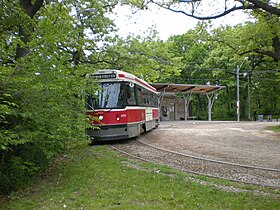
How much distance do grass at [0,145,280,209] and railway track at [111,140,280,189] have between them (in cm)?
68

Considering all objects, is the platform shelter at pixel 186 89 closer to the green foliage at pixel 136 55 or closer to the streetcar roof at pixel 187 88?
the streetcar roof at pixel 187 88

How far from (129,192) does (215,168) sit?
3282mm

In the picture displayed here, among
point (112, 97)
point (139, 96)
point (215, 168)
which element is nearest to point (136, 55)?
point (139, 96)

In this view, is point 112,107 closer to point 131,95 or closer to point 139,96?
point 131,95

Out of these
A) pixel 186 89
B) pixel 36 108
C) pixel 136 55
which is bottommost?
pixel 36 108

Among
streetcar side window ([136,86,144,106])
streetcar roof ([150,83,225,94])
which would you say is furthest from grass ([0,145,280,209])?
streetcar roof ([150,83,225,94])

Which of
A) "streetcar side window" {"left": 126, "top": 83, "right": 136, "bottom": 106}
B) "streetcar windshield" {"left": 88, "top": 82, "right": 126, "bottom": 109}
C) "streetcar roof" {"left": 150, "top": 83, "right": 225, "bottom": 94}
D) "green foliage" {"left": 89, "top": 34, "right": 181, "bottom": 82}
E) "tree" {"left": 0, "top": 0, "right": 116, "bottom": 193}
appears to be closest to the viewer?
"tree" {"left": 0, "top": 0, "right": 116, "bottom": 193}

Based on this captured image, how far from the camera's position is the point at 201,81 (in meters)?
44.3

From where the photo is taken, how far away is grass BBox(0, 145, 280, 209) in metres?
4.46

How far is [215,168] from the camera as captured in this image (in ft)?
24.1

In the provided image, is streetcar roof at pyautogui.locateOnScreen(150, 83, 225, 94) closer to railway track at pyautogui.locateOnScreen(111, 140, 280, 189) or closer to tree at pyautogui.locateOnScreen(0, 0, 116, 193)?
railway track at pyautogui.locateOnScreen(111, 140, 280, 189)

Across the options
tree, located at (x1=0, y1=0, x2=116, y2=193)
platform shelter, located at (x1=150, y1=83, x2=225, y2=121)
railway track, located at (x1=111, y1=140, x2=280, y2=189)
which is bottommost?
railway track, located at (x1=111, y1=140, x2=280, y2=189)

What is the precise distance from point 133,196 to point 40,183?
2.42 metres

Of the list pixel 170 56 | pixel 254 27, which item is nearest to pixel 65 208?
pixel 170 56
